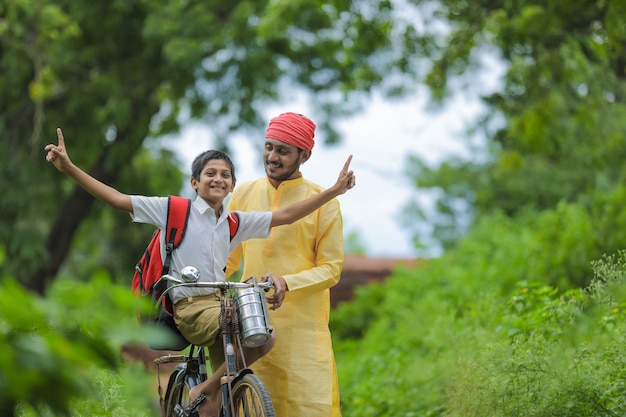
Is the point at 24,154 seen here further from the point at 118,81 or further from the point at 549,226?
the point at 549,226

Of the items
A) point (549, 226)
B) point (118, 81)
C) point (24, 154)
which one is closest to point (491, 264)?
point (549, 226)

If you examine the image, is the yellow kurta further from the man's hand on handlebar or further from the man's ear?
the man's hand on handlebar

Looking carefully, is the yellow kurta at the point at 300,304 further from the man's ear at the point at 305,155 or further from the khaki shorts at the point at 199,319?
the khaki shorts at the point at 199,319

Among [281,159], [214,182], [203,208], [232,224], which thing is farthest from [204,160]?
[281,159]

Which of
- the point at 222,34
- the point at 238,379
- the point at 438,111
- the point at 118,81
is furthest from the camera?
the point at 438,111

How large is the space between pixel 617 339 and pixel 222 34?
972 centimetres

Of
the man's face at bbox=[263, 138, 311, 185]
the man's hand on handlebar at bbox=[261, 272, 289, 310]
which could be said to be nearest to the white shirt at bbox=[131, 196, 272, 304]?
the man's hand on handlebar at bbox=[261, 272, 289, 310]

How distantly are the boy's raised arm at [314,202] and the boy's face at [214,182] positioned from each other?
12.1 inches

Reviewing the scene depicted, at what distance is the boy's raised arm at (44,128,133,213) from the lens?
459 centimetres

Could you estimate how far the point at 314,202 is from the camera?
512 cm

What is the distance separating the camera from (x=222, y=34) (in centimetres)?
1438

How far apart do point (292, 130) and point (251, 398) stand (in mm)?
1444

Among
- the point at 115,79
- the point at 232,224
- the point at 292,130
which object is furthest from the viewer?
the point at 115,79

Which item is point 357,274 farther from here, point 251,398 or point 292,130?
point 251,398
